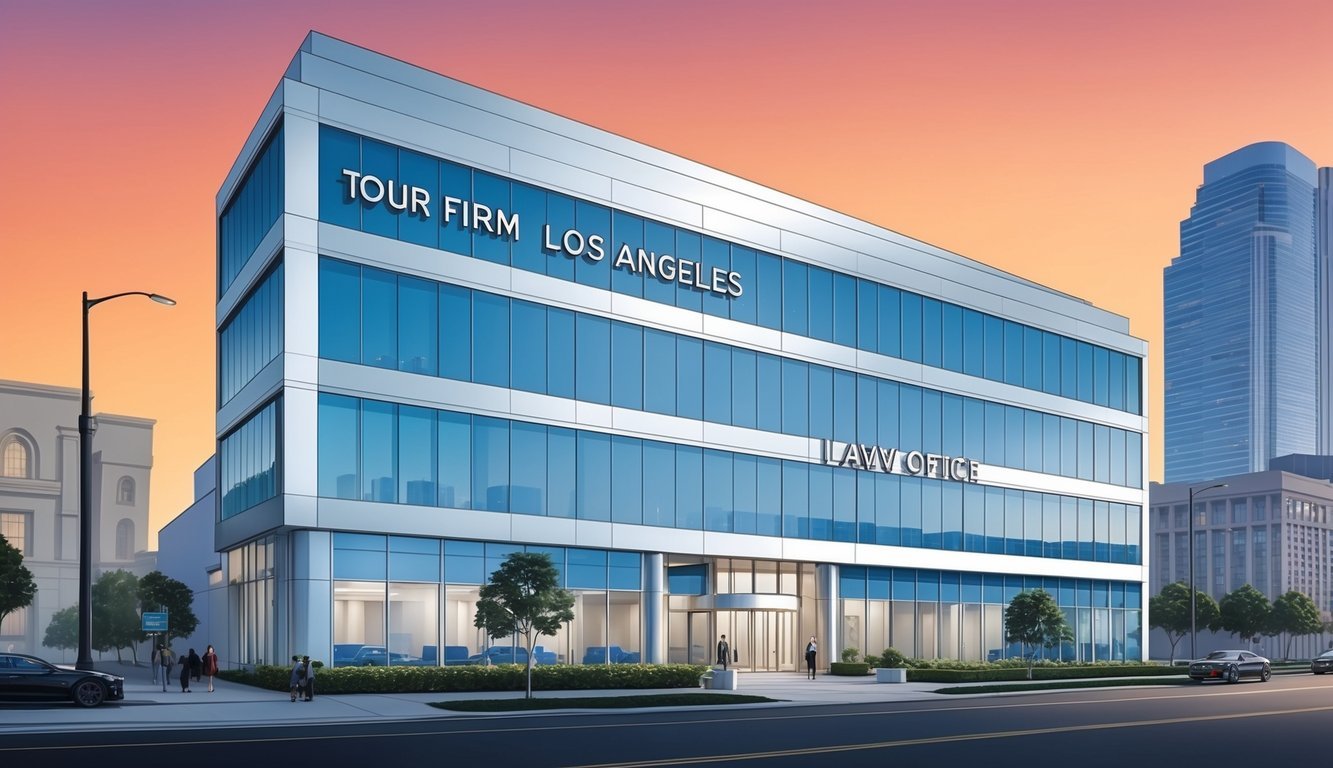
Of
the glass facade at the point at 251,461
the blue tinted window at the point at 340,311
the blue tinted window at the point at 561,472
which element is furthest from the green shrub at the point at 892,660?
the glass facade at the point at 251,461

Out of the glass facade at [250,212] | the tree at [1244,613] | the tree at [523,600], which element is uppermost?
the glass facade at [250,212]

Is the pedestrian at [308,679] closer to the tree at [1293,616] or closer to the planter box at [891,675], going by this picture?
the planter box at [891,675]

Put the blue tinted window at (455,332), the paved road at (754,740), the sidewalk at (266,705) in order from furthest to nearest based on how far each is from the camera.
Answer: the blue tinted window at (455,332)
the sidewalk at (266,705)
the paved road at (754,740)

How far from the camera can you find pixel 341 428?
145ft

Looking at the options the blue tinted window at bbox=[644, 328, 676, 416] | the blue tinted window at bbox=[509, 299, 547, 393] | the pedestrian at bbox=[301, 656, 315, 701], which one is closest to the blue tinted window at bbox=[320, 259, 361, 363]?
the blue tinted window at bbox=[509, 299, 547, 393]

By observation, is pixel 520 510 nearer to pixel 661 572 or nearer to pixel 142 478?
pixel 661 572

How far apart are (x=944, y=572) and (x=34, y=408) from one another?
96.6 metres

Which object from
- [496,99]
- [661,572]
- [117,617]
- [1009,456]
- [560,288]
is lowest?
[117,617]

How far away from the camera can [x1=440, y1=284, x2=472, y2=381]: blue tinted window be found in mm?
46688

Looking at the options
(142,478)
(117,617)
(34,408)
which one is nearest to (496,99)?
(117,617)

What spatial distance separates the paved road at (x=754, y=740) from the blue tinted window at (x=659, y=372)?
62.0ft

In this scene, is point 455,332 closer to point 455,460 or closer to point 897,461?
point 455,460

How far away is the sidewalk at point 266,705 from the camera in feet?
93.8

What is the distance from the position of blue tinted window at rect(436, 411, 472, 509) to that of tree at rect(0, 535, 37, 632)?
23523mm
